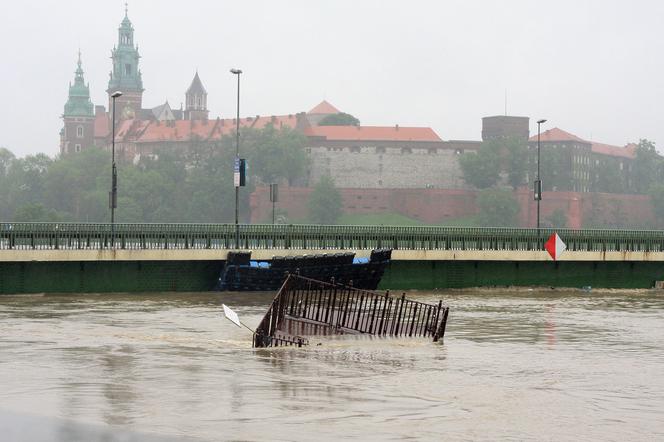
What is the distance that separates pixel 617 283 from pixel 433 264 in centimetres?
939

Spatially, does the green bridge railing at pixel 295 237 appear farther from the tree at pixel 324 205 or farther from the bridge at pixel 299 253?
the tree at pixel 324 205

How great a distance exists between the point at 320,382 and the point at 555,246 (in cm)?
3204

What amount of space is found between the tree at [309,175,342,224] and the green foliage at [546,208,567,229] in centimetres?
3378

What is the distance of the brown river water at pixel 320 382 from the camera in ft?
55.0

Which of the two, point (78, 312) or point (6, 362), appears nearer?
point (6, 362)

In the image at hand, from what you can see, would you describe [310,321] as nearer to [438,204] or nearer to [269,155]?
[438,204]

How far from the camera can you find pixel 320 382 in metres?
21.1

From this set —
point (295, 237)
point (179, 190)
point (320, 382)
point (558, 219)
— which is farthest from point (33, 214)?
point (320, 382)

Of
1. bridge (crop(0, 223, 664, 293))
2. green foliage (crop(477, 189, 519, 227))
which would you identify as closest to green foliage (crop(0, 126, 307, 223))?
green foliage (crop(477, 189, 519, 227))

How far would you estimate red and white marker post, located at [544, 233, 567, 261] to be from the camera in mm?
51625

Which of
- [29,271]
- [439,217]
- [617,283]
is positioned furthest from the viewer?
[439,217]

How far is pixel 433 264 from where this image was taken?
50406 millimetres

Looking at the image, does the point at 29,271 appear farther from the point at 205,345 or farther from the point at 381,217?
the point at 381,217

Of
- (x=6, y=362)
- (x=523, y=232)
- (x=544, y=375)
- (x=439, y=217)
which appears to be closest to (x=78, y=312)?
(x=6, y=362)
